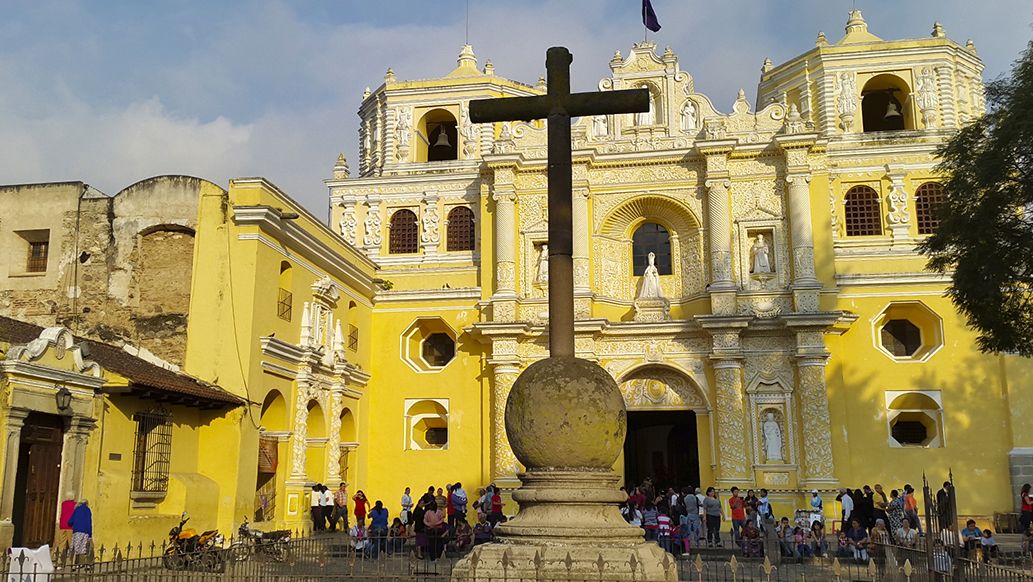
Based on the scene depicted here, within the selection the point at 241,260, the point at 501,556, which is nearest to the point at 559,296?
the point at 501,556

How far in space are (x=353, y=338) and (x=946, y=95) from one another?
710 inches

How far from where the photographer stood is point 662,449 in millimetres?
28797

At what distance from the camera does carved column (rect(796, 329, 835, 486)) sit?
22906 millimetres

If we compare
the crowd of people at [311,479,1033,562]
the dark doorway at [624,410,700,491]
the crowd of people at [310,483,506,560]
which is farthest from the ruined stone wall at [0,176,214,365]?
the dark doorway at [624,410,700,491]

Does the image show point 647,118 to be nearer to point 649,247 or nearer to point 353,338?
point 649,247

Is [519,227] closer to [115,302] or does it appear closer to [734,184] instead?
[734,184]

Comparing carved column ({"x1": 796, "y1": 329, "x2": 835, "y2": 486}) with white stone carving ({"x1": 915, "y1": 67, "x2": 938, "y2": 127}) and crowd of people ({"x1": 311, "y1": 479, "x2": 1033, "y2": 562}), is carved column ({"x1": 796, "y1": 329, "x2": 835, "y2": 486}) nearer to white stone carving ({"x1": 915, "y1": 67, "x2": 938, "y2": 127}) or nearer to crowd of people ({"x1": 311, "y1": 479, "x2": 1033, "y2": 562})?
crowd of people ({"x1": 311, "y1": 479, "x2": 1033, "y2": 562})

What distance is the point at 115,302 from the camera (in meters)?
19.2

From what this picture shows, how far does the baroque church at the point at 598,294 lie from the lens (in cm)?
1922

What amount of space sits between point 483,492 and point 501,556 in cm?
1462

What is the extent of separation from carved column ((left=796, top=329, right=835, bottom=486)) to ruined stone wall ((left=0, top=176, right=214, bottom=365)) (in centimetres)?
1457

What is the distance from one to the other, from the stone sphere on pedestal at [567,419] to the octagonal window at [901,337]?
18095 millimetres

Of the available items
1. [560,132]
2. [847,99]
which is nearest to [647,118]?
[847,99]

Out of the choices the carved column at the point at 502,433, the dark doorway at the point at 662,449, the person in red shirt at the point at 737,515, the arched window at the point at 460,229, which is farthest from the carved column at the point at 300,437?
the dark doorway at the point at 662,449
